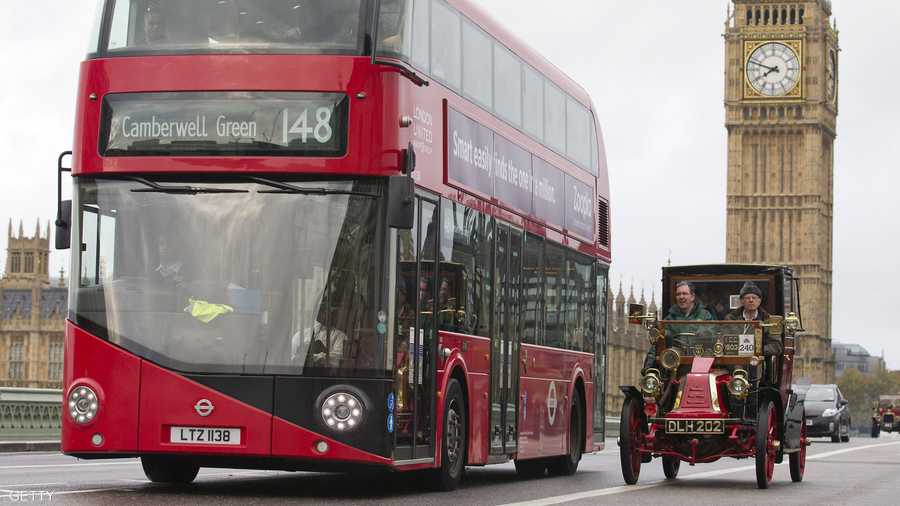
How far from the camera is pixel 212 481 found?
14.9 m

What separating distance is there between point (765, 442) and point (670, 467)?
1.88m

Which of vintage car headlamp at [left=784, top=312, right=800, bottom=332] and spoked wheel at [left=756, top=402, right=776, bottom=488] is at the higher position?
vintage car headlamp at [left=784, top=312, right=800, bottom=332]

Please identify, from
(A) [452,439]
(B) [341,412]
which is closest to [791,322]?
(A) [452,439]

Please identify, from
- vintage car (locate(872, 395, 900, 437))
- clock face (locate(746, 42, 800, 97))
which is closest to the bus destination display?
vintage car (locate(872, 395, 900, 437))

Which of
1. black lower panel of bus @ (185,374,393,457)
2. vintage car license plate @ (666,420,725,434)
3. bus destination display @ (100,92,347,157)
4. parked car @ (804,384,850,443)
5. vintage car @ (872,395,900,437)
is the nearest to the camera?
black lower panel of bus @ (185,374,393,457)

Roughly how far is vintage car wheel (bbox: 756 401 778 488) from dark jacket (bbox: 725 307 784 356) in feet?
1.55

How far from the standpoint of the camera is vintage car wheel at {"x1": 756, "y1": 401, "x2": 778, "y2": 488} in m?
15.2

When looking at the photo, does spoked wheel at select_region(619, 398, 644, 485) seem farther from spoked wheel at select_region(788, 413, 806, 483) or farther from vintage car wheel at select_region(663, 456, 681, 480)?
spoked wheel at select_region(788, 413, 806, 483)

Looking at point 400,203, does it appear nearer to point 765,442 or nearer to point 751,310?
point 765,442

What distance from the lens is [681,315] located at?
648 inches

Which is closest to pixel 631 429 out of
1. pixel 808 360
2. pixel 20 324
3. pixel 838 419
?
pixel 838 419

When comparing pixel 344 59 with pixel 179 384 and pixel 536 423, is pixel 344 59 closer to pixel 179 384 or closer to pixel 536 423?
pixel 179 384

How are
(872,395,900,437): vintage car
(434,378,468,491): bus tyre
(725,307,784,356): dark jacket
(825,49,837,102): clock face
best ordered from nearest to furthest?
(434,378,468,491): bus tyre → (725,307,784,356): dark jacket → (872,395,900,437): vintage car → (825,49,837,102): clock face

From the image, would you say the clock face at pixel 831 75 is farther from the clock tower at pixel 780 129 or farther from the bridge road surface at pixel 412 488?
the bridge road surface at pixel 412 488
